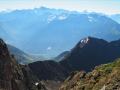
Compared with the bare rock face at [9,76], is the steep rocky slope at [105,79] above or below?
above

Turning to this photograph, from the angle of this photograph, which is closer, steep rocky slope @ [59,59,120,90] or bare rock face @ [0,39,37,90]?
steep rocky slope @ [59,59,120,90]

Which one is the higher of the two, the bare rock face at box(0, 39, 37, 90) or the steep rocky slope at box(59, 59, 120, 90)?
the steep rocky slope at box(59, 59, 120, 90)

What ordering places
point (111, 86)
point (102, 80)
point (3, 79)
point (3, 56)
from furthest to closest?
point (3, 56) < point (3, 79) < point (102, 80) < point (111, 86)

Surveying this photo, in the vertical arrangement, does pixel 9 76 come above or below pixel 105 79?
below

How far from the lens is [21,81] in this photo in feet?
466

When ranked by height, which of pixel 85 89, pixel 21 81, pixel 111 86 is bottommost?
pixel 21 81

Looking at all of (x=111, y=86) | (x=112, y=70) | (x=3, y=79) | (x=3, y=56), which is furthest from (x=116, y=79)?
(x=3, y=56)

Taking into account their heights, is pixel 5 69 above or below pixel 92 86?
below

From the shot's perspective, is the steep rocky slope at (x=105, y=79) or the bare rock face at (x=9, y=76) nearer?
the steep rocky slope at (x=105, y=79)

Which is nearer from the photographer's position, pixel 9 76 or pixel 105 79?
pixel 105 79

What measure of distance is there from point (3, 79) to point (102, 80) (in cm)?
9583

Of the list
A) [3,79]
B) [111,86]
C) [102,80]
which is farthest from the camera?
[3,79]

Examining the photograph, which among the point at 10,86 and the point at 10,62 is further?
the point at 10,62

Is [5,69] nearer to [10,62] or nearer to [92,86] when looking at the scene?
[10,62]
